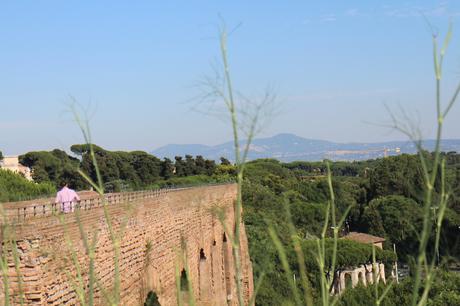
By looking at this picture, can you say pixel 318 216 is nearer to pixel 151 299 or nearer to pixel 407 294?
pixel 407 294

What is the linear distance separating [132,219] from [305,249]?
895 inches

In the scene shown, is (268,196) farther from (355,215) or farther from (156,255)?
(156,255)

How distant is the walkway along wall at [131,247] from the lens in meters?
6.74

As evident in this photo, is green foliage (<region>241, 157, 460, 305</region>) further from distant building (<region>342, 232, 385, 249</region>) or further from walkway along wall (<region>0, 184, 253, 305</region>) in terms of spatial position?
walkway along wall (<region>0, 184, 253, 305</region>)

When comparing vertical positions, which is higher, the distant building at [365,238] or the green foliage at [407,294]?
the green foliage at [407,294]

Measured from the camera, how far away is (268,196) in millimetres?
39406

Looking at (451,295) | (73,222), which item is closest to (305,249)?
(451,295)

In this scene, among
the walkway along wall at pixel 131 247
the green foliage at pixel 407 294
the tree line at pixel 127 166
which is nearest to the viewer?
the walkway along wall at pixel 131 247

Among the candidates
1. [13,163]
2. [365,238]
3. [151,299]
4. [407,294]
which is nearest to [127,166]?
[13,163]

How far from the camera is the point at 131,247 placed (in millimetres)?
10117

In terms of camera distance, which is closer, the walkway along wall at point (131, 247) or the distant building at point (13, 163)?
the walkway along wall at point (131, 247)

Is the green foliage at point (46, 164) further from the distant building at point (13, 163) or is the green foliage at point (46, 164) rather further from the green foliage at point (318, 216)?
the green foliage at point (318, 216)

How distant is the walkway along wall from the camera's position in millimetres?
6738

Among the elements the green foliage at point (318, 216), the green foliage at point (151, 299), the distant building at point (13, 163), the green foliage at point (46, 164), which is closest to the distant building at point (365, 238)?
the green foliage at point (318, 216)
